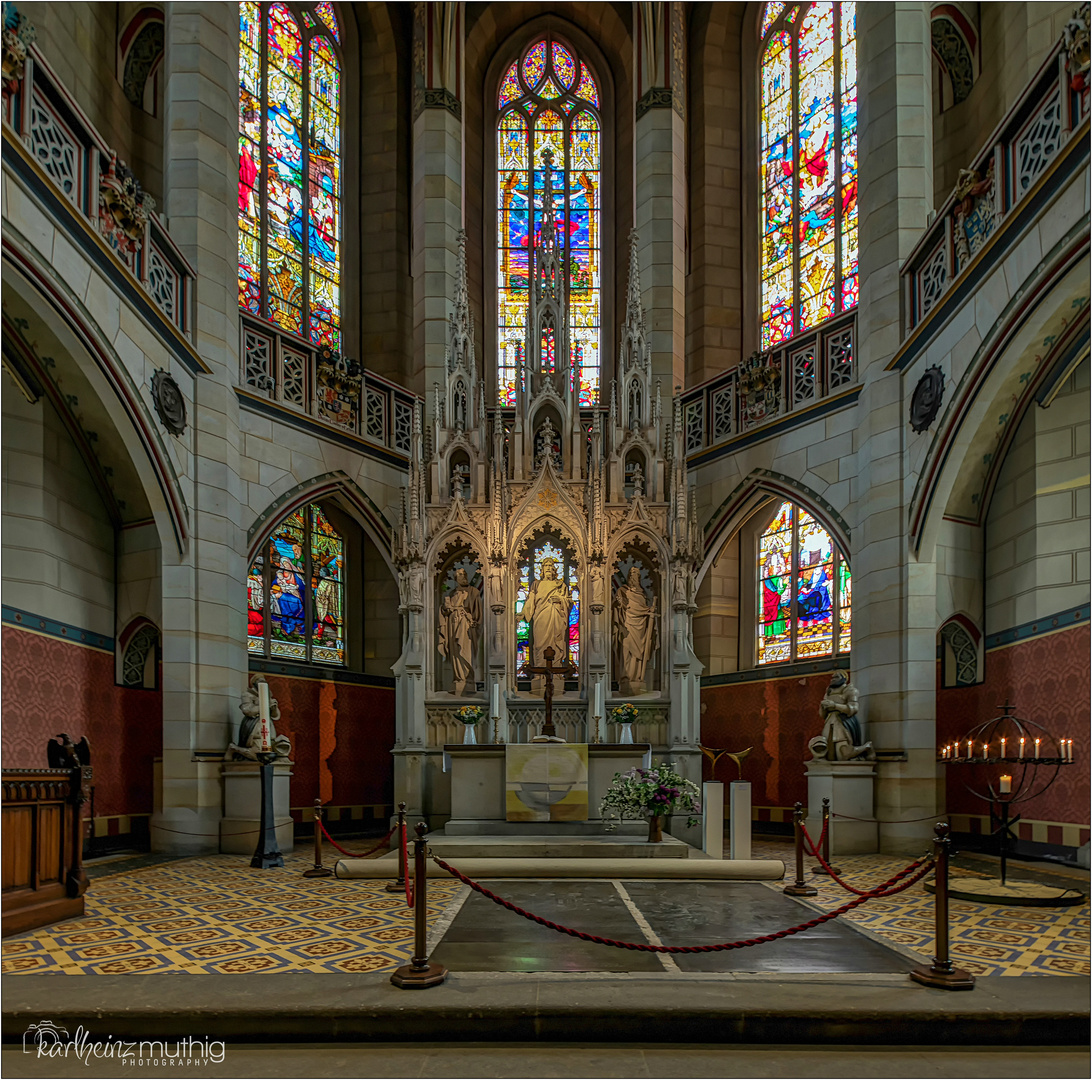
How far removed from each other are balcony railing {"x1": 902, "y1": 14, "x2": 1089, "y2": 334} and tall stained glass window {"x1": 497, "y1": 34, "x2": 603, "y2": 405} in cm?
867

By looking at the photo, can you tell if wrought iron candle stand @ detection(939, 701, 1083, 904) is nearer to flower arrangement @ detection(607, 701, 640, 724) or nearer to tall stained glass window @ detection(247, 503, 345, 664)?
flower arrangement @ detection(607, 701, 640, 724)

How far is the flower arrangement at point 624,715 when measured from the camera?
14.6 metres

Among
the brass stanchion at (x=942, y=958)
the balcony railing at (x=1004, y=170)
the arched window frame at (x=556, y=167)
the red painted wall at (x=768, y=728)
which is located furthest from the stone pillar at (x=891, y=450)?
the arched window frame at (x=556, y=167)

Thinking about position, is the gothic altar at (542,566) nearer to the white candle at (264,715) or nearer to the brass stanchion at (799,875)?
the white candle at (264,715)

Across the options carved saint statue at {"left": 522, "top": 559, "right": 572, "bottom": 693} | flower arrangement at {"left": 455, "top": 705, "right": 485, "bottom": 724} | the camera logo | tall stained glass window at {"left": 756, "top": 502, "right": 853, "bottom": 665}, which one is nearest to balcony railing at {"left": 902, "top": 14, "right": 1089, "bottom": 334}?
tall stained glass window at {"left": 756, "top": 502, "right": 853, "bottom": 665}

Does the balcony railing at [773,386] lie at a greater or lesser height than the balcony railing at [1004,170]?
lesser

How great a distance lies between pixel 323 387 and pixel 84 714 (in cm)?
616

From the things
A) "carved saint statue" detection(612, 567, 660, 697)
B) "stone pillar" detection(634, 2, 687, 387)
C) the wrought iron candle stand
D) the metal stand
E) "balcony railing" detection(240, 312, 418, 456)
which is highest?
"stone pillar" detection(634, 2, 687, 387)

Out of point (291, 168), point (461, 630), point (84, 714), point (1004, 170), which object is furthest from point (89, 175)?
point (1004, 170)

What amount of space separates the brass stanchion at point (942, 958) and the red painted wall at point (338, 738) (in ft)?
38.7

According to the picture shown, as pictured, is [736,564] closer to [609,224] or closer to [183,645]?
[609,224]

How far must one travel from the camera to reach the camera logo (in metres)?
5.35

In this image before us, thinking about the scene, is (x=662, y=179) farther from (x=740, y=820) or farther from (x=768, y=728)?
(x=740, y=820)

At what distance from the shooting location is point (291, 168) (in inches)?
711
